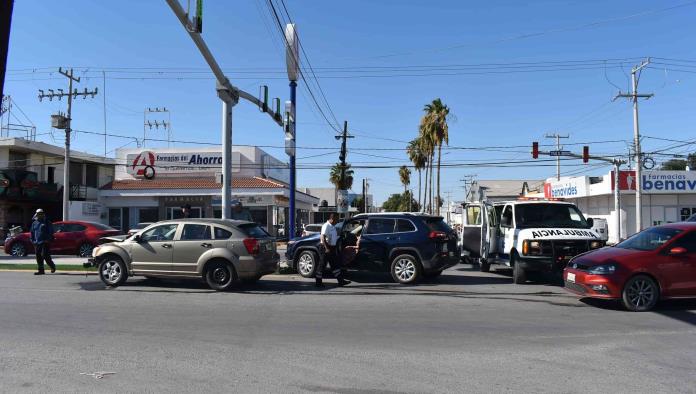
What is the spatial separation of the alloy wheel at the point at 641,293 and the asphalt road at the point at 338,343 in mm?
362

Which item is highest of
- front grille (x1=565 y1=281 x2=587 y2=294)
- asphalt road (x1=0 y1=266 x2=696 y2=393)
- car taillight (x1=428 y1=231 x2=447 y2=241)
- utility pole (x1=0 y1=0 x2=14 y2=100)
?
utility pole (x1=0 y1=0 x2=14 y2=100)

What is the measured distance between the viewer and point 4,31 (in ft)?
9.12

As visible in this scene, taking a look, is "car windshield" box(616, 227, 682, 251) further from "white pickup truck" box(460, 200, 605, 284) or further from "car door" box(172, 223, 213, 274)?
"car door" box(172, 223, 213, 274)

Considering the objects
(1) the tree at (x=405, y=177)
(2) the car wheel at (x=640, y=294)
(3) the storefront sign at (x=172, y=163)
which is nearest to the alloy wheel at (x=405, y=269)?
(2) the car wheel at (x=640, y=294)

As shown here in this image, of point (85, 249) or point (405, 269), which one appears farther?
point (85, 249)

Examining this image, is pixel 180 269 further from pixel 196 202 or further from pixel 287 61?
pixel 196 202

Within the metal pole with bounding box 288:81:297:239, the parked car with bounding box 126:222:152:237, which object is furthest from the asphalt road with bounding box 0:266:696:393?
the metal pole with bounding box 288:81:297:239

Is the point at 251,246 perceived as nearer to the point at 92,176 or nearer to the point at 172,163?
the point at 172,163

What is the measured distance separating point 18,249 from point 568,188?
143ft

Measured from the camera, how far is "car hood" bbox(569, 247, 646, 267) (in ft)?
30.1

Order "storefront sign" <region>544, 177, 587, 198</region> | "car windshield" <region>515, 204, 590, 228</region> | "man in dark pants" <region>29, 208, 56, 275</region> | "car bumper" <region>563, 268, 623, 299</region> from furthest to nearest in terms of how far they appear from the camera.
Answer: "storefront sign" <region>544, 177, 587, 198</region>
"man in dark pants" <region>29, 208, 56, 275</region>
"car windshield" <region>515, 204, 590, 228</region>
"car bumper" <region>563, 268, 623, 299</region>

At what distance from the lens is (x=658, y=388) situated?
4980mm

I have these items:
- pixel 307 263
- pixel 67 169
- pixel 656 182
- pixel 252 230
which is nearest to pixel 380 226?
pixel 307 263

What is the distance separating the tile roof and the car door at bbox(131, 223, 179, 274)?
24.0 meters
